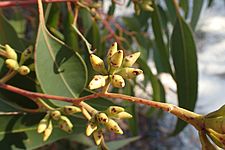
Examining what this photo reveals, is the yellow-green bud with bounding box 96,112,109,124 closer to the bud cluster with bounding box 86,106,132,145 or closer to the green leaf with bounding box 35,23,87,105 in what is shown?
the bud cluster with bounding box 86,106,132,145

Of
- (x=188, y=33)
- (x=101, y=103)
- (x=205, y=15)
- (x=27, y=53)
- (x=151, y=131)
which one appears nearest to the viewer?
(x=27, y=53)

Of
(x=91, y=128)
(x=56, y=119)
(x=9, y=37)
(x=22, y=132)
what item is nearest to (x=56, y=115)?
(x=56, y=119)

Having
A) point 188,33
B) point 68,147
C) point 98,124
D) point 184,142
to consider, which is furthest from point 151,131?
point 98,124

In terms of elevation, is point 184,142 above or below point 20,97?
below

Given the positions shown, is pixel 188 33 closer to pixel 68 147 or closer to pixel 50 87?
pixel 50 87

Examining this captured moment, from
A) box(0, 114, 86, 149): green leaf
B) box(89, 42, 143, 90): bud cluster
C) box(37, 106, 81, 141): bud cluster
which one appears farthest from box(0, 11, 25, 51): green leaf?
box(89, 42, 143, 90): bud cluster

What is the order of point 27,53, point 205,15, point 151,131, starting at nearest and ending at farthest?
point 27,53 < point 151,131 < point 205,15
